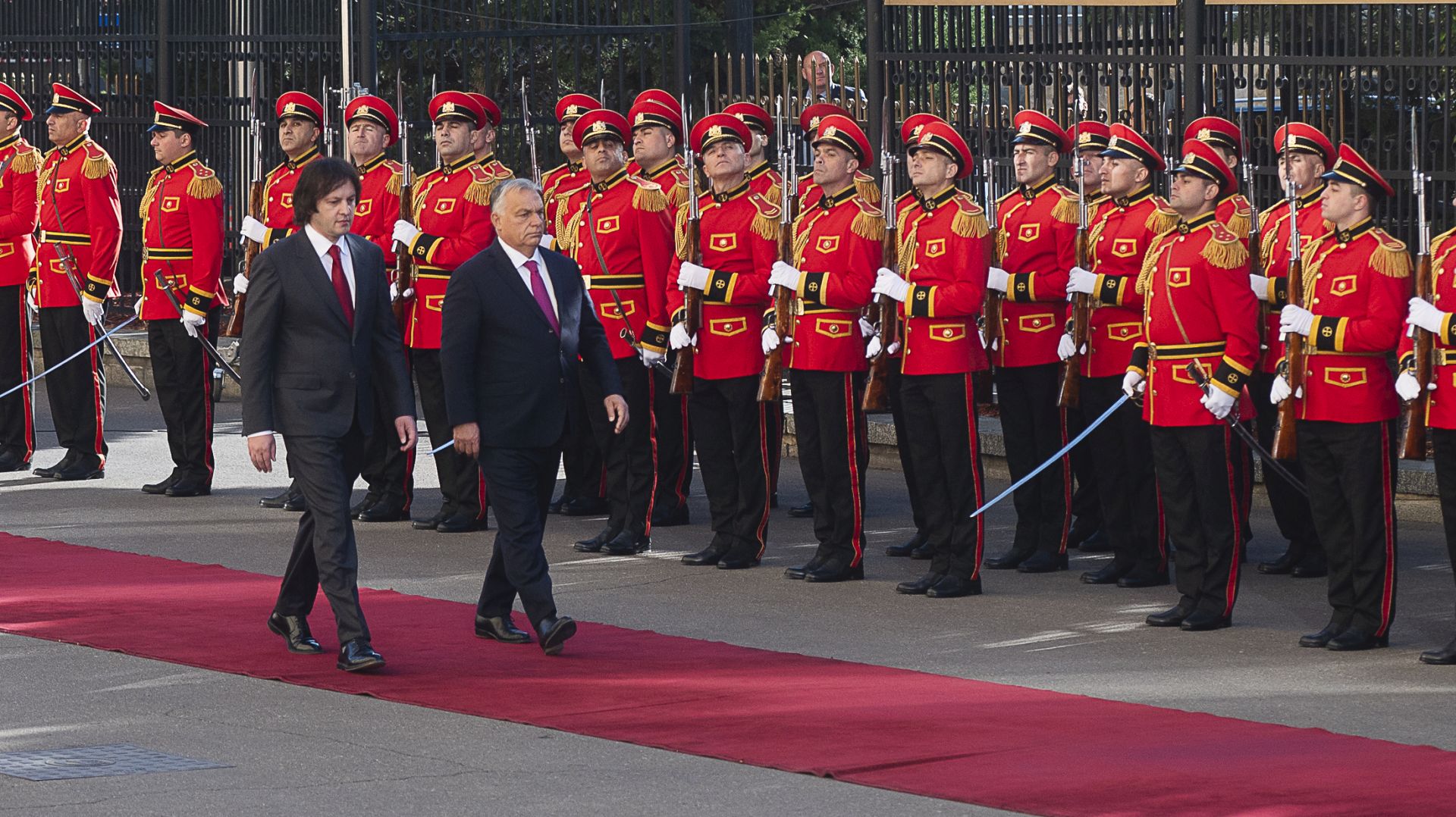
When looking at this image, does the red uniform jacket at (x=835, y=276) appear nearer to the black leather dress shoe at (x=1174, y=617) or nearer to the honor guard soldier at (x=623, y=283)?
the honor guard soldier at (x=623, y=283)

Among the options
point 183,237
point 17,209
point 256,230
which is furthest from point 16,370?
point 256,230

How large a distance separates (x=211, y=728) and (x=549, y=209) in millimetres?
5011

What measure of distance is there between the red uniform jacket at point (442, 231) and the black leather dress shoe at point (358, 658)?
136 inches

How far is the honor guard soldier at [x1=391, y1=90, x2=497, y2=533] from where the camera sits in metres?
11.0

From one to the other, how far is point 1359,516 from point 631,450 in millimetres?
3419

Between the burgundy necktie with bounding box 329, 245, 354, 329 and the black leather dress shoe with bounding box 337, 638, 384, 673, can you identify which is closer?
the black leather dress shoe with bounding box 337, 638, 384, 673

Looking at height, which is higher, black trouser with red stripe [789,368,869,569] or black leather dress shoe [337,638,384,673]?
black trouser with red stripe [789,368,869,569]

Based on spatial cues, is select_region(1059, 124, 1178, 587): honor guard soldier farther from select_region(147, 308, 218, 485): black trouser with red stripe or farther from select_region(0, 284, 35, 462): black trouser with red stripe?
select_region(0, 284, 35, 462): black trouser with red stripe

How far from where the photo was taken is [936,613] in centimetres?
897

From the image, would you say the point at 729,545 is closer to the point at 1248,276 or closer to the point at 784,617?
the point at 784,617

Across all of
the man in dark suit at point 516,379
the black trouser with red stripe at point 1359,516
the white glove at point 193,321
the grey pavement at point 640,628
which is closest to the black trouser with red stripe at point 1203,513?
the grey pavement at point 640,628

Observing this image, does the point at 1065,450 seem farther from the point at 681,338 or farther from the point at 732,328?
the point at 681,338

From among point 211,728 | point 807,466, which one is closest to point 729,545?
point 807,466

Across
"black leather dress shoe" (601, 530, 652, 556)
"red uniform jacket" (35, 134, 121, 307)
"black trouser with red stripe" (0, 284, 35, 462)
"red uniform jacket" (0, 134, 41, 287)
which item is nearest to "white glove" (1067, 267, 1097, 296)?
"black leather dress shoe" (601, 530, 652, 556)
